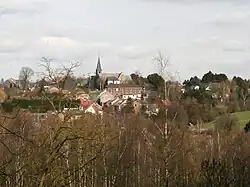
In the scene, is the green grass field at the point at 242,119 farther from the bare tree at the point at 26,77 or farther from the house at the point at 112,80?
the house at the point at 112,80

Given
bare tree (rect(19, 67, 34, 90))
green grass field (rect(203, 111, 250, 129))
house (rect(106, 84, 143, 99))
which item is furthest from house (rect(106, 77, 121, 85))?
bare tree (rect(19, 67, 34, 90))

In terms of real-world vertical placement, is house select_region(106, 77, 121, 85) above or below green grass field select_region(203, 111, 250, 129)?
above

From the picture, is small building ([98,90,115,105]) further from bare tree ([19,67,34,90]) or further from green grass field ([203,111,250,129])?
bare tree ([19,67,34,90])

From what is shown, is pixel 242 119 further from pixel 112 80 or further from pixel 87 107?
pixel 112 80

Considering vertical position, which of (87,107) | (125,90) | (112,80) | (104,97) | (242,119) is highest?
(112,80)

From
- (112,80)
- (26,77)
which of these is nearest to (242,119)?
(26,77)

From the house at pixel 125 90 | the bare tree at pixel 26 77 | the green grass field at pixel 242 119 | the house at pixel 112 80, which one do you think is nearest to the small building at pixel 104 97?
the house at pixel 125 90

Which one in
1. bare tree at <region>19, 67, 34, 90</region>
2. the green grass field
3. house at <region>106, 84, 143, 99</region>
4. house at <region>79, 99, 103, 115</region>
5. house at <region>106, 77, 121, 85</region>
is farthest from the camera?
house at <region>106, 77, 121, 85</region>

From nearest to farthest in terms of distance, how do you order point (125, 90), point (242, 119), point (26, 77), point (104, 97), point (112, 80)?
1. point (26, 77)
2. point (242, 119)
3. point (104, 97)
4. point (125, 90)
5. point (112, 80)

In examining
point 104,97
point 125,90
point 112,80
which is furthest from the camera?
point 112,80

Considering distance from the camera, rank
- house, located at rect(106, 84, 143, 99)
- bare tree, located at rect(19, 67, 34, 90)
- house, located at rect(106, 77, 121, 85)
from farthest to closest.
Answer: house, located at rect(106, 77, 121, 85) < house, located at rect(106, 84, 143, 99) < bare tree, located at rect(19, 67, 34, 90)

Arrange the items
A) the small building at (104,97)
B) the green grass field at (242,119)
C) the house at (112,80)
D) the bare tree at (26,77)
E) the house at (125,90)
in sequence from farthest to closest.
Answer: the house at (112,80) → the house at (125,90) → the small building at (104,97) → the green grass field at (242,119) → the bare tree at (26,77)

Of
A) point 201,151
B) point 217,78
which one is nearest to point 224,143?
point 201,151

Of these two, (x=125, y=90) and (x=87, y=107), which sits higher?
(x=125, y=90)
